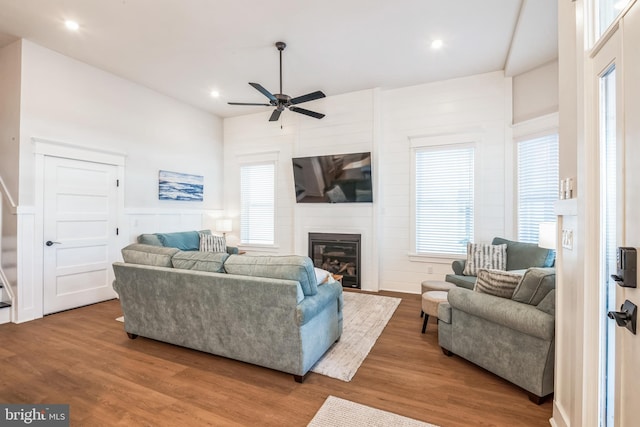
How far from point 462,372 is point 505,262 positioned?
6.43 feet

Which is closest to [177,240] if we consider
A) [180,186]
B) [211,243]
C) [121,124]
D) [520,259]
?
[211,243]

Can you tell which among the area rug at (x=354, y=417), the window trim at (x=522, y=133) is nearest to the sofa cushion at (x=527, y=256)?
the window trim at (x=522, y=133)

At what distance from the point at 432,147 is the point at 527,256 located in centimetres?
213

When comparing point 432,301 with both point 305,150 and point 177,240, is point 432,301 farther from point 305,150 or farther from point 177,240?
point 177,240

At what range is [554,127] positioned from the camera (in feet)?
12.2

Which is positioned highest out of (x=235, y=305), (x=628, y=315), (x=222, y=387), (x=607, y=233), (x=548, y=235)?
(x=607, y=233)

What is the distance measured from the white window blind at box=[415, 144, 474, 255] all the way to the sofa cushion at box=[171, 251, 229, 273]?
11.1ft

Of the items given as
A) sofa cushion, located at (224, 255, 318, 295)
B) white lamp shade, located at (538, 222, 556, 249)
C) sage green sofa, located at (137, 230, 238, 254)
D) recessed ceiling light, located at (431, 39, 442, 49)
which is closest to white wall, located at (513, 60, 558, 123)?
recessed ceiling light, located at (431, 39, 442, 49)

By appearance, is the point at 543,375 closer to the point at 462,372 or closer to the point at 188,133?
the point at 462,372

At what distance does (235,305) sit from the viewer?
240 centimetres

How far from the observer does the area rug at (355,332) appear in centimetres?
249

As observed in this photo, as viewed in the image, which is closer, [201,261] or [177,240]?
[201,261]

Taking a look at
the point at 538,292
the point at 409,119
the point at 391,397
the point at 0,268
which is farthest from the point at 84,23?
the point at 538,292

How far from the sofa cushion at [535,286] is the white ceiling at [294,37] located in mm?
2553
